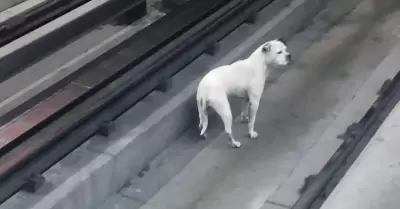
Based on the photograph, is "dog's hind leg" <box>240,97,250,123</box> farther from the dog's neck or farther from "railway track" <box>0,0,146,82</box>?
"railway track" <box>0,0,146,82</box>

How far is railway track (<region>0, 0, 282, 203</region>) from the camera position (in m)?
4.15

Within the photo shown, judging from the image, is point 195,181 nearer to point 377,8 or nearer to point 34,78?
point 34,78

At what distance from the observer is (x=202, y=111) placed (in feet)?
15.6

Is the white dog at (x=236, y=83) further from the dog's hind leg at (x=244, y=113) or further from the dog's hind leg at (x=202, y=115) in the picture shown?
the dog's hind leg at (x=244, y=113)

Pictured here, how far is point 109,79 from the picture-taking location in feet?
16.3

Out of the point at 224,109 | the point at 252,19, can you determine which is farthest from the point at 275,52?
the point at 252,19

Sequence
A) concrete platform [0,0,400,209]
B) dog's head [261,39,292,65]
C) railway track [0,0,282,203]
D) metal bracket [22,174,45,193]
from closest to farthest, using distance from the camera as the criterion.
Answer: metal bracket [22,174,45,193], railway track [0,0,282,203], concrete platform [0,0,400,209], dog's head [261,39,292,65]

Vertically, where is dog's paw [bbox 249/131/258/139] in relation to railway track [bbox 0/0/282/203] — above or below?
below

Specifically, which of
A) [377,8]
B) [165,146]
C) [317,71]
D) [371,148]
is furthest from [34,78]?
[377,8]

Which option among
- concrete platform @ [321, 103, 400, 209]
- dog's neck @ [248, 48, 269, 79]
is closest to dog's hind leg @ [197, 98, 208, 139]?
dog's neck @ [248, 48, 269, 79]

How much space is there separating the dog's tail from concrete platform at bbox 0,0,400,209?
0.13 m

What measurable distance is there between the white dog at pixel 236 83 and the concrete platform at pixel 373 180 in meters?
0.83

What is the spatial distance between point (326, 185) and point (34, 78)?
233cm

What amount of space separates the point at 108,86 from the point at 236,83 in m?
0.81
